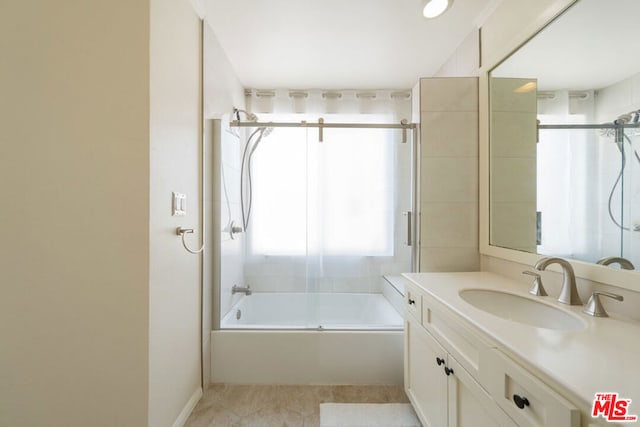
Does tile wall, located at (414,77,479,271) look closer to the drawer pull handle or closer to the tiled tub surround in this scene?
the tiled tub surround

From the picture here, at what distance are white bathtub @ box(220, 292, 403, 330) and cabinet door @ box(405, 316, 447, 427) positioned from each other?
0.38 metres

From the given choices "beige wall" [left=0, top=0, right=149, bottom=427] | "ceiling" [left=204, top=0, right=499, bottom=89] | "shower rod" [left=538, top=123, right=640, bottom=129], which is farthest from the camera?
"ceiling" [left=204, top=0, right=499, bottom=89]

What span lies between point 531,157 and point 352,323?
1.55 metres

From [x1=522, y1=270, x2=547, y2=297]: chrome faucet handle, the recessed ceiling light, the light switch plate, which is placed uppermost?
the recessed ceiling light

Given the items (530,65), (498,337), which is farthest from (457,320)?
(530,65)

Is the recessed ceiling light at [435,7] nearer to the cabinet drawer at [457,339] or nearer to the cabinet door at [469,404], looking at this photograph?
the cabinet drawer at [457,339]

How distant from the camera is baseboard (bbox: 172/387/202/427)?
56.7 inches

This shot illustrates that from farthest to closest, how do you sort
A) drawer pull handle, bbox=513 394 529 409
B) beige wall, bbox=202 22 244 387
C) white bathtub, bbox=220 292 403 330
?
white bathtub, bbox=220 292 403 330 → beige wall, bbox=202 22 244 387 → drawer pull handle, bbox=513 394 529 409

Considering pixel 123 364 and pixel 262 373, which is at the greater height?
pixel 123 364

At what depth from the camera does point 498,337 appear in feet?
2.60

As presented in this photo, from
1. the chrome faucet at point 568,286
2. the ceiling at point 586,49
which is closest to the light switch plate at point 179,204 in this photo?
the chrome faucet at point 568,286

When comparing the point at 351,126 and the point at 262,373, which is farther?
the point at 351,126

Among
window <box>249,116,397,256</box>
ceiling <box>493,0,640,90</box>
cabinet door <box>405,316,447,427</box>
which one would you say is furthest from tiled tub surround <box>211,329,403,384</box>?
ceiling <box>493,0,640,90</box>

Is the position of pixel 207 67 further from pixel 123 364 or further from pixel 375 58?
pixel 123 364
